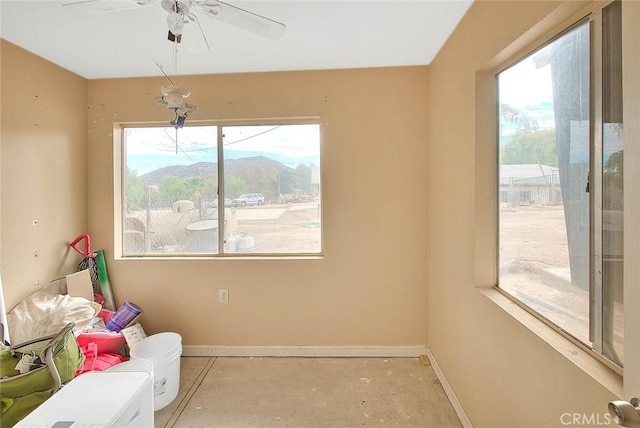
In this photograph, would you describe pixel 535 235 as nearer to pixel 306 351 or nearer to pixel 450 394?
pixel 450 394

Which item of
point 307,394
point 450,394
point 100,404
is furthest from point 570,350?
point 100,404

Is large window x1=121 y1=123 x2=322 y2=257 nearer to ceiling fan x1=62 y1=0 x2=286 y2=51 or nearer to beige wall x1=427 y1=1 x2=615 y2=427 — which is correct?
beige wall x1=427 y1=1 x2=615 y2=427

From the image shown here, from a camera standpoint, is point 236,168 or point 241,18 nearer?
point 241,18

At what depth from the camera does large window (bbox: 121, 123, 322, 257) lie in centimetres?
234

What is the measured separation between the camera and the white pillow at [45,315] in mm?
1740

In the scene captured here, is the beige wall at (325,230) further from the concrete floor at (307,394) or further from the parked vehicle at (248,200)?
the parked vehicle at (248,200)

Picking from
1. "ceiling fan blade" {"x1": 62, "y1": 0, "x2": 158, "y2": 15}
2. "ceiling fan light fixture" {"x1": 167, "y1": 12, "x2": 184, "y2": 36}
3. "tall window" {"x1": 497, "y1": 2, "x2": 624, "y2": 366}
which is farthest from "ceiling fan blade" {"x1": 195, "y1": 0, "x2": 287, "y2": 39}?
"tall window" {"x1": 497, "y1": 2, "x2": 624, "y2": 366}

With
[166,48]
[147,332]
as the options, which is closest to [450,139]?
[166,48]

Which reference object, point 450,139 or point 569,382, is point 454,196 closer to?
point 450,139

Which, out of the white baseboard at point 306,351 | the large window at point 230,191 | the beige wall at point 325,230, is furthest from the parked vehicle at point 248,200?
the white baseboard at point 306,351

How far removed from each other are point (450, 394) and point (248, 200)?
6.95 ft

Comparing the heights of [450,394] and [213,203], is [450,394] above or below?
below

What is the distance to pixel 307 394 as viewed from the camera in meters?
1.84

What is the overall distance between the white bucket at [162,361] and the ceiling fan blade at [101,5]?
1879mm
